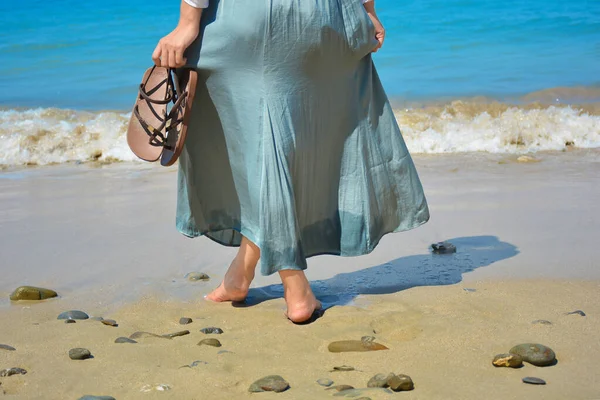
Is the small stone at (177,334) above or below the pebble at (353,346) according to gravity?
below

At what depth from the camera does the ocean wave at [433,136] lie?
7.14 meters

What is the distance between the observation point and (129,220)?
4699 millimetres

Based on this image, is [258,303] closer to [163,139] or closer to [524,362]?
[163,139]

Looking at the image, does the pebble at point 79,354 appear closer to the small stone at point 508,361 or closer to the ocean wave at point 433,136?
the small stone at point 508,361

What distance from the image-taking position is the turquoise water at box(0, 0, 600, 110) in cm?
1111

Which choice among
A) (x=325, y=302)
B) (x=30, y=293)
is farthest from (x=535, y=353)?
(x=30, y=293)

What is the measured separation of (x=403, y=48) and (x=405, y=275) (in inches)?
419

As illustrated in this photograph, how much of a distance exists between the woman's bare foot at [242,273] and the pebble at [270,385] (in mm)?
887

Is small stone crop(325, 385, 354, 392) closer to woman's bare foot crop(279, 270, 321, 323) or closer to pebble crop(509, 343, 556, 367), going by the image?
pebble crop(509, 343, 556, 367)

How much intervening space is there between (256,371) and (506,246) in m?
1.85

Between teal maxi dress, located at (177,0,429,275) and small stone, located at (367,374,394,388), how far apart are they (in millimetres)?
672

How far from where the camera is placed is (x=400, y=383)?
232 cm

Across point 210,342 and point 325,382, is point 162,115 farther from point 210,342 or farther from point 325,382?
point 325,382

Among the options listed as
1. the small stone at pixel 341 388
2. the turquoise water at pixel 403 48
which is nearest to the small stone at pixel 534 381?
the small stone at pixel 341 388
